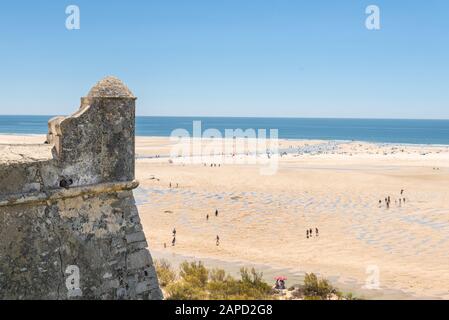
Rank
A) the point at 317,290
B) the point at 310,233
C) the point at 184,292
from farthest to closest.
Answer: the point at 310,233 → the point at 317,290 → the point at 184,292

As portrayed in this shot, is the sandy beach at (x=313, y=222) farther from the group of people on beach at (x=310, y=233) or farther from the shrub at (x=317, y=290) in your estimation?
the shrub at (x=317, y=290)

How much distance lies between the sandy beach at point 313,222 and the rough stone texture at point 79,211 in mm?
10064

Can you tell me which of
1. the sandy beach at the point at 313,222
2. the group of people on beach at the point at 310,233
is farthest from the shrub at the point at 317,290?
the group of people on beach at the point at 310,233

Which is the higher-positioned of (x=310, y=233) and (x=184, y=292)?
(x=184, y=292)

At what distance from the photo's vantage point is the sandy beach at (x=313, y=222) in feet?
63.3

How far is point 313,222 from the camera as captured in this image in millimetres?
28016

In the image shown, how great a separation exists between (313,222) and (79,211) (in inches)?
871

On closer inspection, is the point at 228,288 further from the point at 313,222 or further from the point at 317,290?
the point at 313,222

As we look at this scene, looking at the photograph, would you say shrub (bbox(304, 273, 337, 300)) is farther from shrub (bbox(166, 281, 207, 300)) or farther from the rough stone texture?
the rough stone texture

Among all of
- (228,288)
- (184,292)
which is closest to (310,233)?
(228,288)
